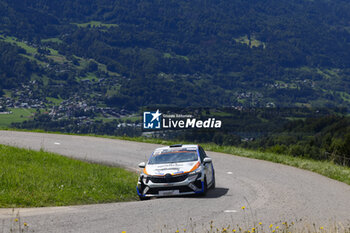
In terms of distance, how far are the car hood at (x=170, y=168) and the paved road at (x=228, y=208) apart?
968 mm

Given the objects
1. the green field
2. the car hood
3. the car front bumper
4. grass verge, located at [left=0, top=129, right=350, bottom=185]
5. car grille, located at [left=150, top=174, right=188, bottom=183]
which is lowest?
the green field

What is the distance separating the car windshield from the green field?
14847cm

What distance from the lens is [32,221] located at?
9.72 metres

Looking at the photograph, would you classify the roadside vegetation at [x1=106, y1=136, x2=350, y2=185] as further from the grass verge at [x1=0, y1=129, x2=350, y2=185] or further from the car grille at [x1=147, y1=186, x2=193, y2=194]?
the car grille at [x1=147, y1=186, x2=193, y2=194]

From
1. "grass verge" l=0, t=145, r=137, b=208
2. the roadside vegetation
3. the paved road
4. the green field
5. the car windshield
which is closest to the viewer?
the paved road

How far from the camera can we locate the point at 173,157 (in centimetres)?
1582

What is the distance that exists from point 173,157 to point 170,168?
1235 millimetres

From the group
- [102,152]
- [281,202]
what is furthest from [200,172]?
[102,152]

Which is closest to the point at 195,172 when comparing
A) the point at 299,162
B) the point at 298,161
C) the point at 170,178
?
the point at 170,178

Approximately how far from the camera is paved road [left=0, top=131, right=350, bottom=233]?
990 cm

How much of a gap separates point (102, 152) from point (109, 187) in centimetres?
1116

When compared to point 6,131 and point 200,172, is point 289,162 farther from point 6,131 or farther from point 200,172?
point 6,131

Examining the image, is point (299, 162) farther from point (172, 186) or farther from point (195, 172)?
point (172, 186)

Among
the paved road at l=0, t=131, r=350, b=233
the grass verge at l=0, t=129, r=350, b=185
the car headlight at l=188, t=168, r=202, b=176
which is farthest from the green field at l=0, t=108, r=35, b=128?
the car headlight at l=188, t=168, r=202, b=176
